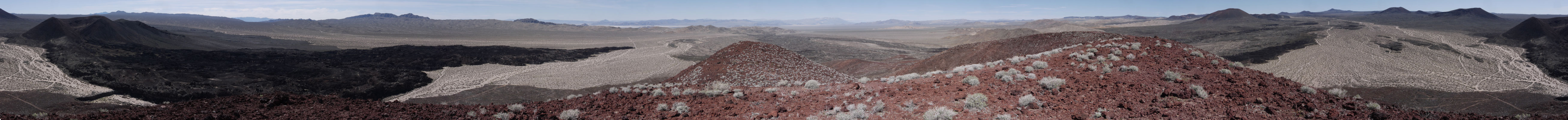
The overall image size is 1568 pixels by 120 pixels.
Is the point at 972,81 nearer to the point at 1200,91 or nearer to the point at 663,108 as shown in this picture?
the point at 1200,91

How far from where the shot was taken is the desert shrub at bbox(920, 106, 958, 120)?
617 cm

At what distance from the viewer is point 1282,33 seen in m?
34.1

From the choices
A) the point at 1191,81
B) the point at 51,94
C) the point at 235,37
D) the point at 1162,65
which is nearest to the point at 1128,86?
the point at 1191,81

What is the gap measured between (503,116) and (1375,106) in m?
10.4

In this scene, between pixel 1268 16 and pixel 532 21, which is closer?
pixel 1268 16

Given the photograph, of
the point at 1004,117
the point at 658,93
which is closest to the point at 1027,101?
the point at 1004,117

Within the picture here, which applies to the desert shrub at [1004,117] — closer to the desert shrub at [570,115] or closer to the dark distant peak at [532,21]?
the desert shrub at [570,115]

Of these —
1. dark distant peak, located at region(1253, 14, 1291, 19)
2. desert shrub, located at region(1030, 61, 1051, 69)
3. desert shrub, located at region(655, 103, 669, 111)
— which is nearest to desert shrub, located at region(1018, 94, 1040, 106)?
desert shrub, located at region(1030, 61, 1051, 69)

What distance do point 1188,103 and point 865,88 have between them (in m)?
4.43

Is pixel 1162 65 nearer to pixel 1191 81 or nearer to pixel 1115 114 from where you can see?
pixel 1191 81

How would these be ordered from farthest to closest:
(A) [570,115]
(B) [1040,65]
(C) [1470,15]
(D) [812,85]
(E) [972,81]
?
(C) [1470,15] < (D) [812,85] < (B) [1040,65] < (E) [972,81] < (A) [570,115]

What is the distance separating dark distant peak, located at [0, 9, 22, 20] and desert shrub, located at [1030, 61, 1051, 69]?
267 feet

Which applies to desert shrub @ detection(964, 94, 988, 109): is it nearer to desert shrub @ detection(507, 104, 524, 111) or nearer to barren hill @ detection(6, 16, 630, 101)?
desert shrub @ detection(507, 104, 524, 111)

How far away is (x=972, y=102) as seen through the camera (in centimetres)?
690
